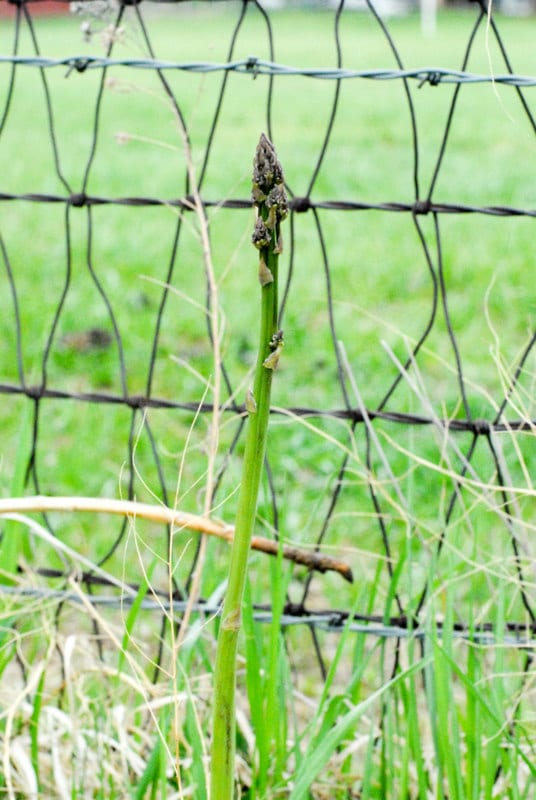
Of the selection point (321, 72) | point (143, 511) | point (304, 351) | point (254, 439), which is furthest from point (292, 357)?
point (254, 439)

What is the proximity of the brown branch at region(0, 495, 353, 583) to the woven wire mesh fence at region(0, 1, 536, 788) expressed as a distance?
0.04 ft

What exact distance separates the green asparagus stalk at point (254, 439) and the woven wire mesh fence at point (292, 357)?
0.39 feet

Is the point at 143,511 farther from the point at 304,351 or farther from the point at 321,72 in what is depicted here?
the point at 304,351

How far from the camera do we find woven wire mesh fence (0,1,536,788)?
3.71 ft

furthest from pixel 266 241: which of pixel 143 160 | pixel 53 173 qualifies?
pixel 143 160

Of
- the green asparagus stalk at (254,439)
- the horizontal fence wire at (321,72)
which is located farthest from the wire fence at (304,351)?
the green asparagus stalk at (254,439)

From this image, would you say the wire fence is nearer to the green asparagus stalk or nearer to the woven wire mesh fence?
the woven wire mesh fence

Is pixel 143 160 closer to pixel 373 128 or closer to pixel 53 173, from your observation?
pixel 53 173

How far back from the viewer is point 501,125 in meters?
7.22

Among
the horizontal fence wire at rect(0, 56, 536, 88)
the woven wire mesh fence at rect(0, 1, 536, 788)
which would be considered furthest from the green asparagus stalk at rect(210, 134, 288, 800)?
the horizontal fence wire at rect(0, 56, 536, 88)

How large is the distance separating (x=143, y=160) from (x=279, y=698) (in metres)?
5.34

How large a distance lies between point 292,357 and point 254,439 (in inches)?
95.3

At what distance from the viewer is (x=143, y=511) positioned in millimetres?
931

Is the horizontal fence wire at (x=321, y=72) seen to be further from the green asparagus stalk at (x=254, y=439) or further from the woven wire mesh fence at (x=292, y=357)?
the green asparagus stalk at (x=254, y=439)
